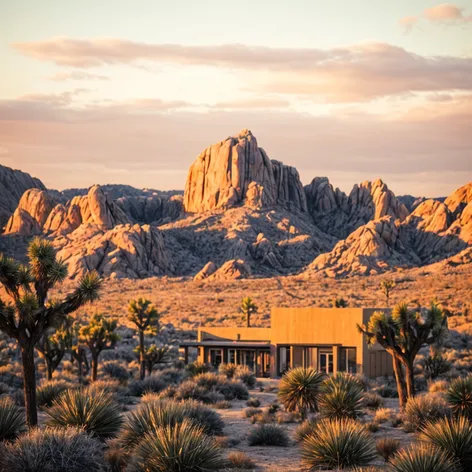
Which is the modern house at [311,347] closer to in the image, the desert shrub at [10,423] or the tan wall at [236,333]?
the tan wall at [236,333]

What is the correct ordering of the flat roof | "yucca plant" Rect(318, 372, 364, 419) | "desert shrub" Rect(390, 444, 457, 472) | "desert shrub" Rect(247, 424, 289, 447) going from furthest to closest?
the flat roof
"yucca plant" Rect(318, 372, 364, 419)
"desert shrub" Rect(247, 424, 289, 447)
"desert shrub" Rect(390, 444, 457, 472)

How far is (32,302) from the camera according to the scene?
68.2 feet

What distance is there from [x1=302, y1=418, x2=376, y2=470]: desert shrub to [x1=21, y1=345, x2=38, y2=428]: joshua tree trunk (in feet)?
23.8

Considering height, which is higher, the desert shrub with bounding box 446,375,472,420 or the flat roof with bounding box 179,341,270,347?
the desert shrub with bounding box 446,375,472,420

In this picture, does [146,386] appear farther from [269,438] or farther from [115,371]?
[269,438]

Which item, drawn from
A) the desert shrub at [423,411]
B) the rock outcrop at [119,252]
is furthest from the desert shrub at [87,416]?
the rock outcrop at [119,252]

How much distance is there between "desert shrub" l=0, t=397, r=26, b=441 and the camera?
19062 mm

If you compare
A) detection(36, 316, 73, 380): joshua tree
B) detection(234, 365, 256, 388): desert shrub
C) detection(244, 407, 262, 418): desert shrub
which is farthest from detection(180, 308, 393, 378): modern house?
detection(244, 407, 262, 418): desert shrub

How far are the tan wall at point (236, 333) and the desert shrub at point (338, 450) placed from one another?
108ft

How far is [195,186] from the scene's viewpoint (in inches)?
6009

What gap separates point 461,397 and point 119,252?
93.5 meters

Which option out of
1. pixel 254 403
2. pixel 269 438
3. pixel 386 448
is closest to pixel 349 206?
pixel 254 403

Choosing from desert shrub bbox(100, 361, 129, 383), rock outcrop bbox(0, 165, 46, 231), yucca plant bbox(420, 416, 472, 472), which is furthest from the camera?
rock outcrop bbox(0, 165, 46, 231)

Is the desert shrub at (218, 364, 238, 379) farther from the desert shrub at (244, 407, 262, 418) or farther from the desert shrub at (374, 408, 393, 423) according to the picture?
the desert shrub at (374, 408, 393, 423)
